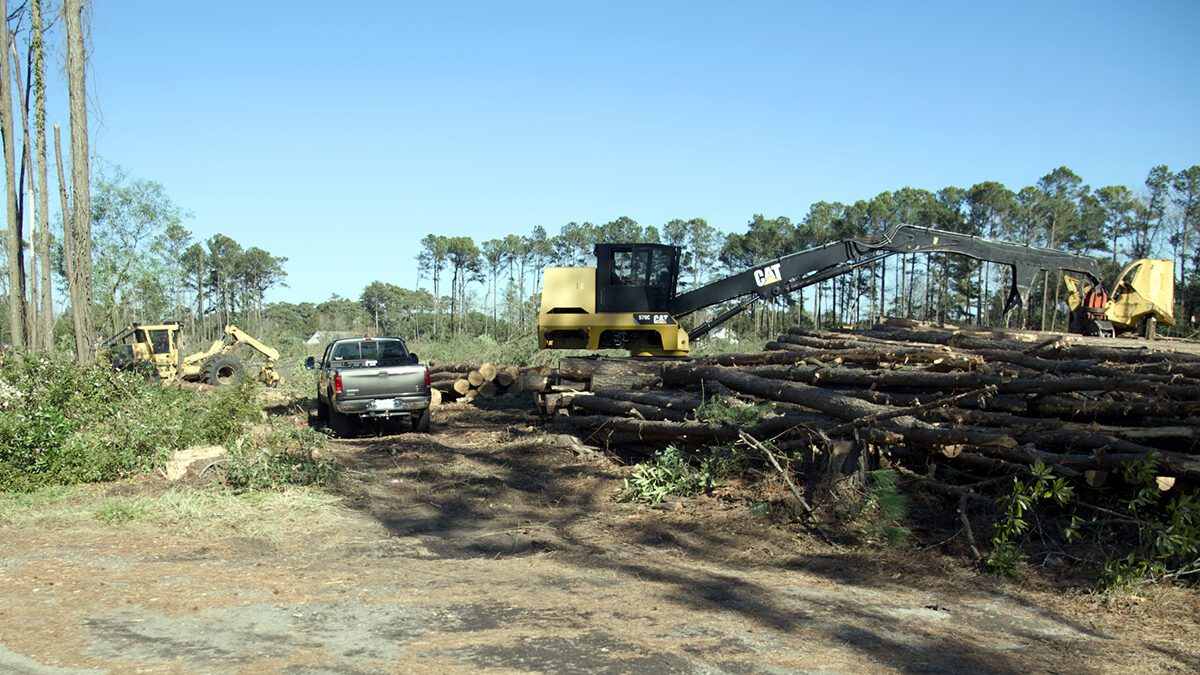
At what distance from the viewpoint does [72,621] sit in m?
5.52

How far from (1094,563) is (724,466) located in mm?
3777

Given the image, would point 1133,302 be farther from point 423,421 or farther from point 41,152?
point 41,152

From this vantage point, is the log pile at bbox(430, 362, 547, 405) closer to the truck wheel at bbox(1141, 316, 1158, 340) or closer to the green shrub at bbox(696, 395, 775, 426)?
the green shrub at bbox(696, 395, 775, 426)

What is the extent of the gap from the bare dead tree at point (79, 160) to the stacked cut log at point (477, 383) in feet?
23.6

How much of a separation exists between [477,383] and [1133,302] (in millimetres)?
13515

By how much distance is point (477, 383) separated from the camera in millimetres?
19594

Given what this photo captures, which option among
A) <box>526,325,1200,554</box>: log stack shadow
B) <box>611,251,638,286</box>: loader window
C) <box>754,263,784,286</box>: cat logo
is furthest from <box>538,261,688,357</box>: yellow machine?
<box>526,325,1200,554</box>: log stack shadow

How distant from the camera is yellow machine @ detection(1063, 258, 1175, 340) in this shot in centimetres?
1625

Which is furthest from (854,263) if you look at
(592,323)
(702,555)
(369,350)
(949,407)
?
(702,555)

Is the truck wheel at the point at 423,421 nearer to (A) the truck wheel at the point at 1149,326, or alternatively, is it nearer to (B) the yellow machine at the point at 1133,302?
(B) the yellow machine at the point at 1133,302

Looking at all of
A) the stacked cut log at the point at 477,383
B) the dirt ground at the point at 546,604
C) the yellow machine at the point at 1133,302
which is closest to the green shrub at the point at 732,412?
the dirt ground at the point at 546,604

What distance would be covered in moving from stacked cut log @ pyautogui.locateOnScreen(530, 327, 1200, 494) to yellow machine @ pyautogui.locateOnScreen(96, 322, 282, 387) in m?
19.2

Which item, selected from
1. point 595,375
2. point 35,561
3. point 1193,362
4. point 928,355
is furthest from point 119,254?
point 1193,362

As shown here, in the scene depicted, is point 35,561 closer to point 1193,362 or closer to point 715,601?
point 715,601
